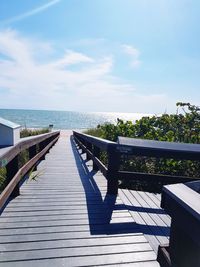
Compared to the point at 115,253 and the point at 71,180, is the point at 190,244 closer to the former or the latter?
the point at 115,253

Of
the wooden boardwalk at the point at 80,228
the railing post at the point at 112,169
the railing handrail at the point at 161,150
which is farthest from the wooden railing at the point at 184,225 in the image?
the railing post at the point at 112,169

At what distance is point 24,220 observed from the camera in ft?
11.3

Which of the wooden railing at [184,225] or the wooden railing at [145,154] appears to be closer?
the wooden railing at [184,225]

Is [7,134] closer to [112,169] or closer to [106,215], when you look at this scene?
[112,169]

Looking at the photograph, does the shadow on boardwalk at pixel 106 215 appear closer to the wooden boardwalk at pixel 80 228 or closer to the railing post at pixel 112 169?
the wooden boardwalk at pixel 80 228

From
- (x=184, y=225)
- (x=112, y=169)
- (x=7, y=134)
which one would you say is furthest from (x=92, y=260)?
(x=7, y=134)

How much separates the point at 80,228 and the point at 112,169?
150 cm

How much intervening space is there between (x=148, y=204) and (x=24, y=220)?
2.02 metres

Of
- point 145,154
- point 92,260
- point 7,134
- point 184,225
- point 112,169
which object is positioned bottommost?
point 92,260

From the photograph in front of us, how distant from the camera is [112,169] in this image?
15.0 ft

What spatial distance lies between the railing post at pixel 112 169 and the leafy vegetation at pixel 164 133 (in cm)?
203

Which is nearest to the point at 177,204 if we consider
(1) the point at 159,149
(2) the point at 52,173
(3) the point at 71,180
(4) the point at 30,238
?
(4) the point at 30,238

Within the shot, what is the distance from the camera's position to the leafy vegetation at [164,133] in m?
6.89

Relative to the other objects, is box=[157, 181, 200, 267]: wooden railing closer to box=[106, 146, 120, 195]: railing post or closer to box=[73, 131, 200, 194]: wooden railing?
box=[73, 131, 200, 194]: wooden railing
